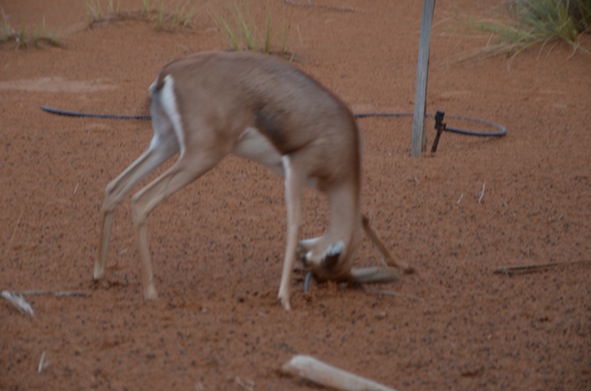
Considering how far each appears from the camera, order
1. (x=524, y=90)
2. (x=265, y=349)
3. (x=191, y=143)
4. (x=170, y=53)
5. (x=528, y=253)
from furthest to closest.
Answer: (x=170, y=53)
(x=524, y=90)
(x=528, y=253)
(x=191, y=143)
(x=265, y=349)

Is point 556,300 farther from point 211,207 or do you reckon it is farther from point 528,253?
point 211,207

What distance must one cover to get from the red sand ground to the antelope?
0.29 m

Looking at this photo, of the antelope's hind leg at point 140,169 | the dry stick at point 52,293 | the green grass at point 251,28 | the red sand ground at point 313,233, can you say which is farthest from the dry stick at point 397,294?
the green grass at point 251,28

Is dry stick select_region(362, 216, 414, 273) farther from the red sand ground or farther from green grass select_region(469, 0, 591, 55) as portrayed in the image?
green grass select_region(469, 0, 591, 55)

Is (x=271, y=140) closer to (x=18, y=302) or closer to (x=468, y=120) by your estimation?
(x=18, y=302)

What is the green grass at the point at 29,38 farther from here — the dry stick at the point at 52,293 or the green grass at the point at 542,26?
the dry stick at the point at 52,293

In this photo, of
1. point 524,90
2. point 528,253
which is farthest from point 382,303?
point 524,90

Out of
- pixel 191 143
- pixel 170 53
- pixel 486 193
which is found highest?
pixel 191 143

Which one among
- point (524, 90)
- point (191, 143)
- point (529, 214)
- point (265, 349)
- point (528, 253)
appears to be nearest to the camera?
point (265, 349)

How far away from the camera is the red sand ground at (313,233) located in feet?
17.4

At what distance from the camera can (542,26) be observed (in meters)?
12.9

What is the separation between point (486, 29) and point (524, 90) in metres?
1.67

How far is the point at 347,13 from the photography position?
50.8 ft

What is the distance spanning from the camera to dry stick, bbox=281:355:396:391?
4.70 metres
